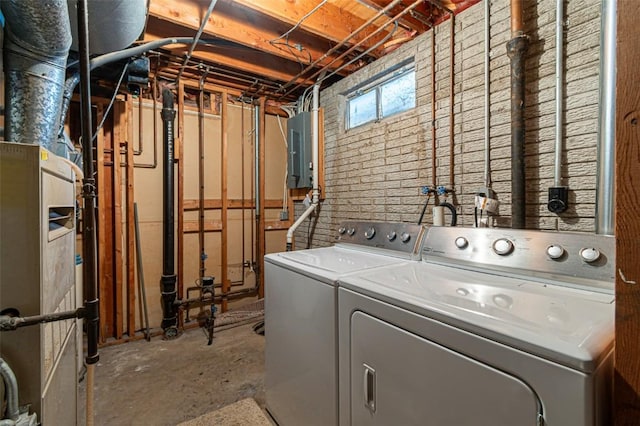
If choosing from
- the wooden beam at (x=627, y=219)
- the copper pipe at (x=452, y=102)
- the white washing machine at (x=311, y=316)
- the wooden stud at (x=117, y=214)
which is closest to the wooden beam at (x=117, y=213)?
the wooden stud at (x=117, y=214)

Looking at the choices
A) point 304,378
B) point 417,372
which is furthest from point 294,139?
point 417,372

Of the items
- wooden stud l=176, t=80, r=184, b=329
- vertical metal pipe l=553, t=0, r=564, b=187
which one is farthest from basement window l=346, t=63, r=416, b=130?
wooden stud l=176, t=80, r=184, b=329

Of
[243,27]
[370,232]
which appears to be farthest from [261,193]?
[370,232]

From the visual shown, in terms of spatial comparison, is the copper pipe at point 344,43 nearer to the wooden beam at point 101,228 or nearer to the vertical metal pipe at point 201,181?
the vertical metal pipe at point 201,181

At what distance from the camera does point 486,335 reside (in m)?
0.75

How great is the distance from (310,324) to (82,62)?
1381 mm

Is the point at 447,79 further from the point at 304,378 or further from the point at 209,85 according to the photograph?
the point at 209,85

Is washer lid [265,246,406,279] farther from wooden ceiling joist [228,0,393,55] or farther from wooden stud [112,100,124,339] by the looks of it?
wooden stud [112,100,124,339]

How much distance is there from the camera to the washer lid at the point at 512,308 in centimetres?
66

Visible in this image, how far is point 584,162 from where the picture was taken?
1462mm

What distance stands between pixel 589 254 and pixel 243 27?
282 cm

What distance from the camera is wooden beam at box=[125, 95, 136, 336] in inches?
112

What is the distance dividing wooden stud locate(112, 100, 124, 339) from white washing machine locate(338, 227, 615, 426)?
2582 millimetres

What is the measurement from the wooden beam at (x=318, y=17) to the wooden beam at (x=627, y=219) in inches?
83.8
